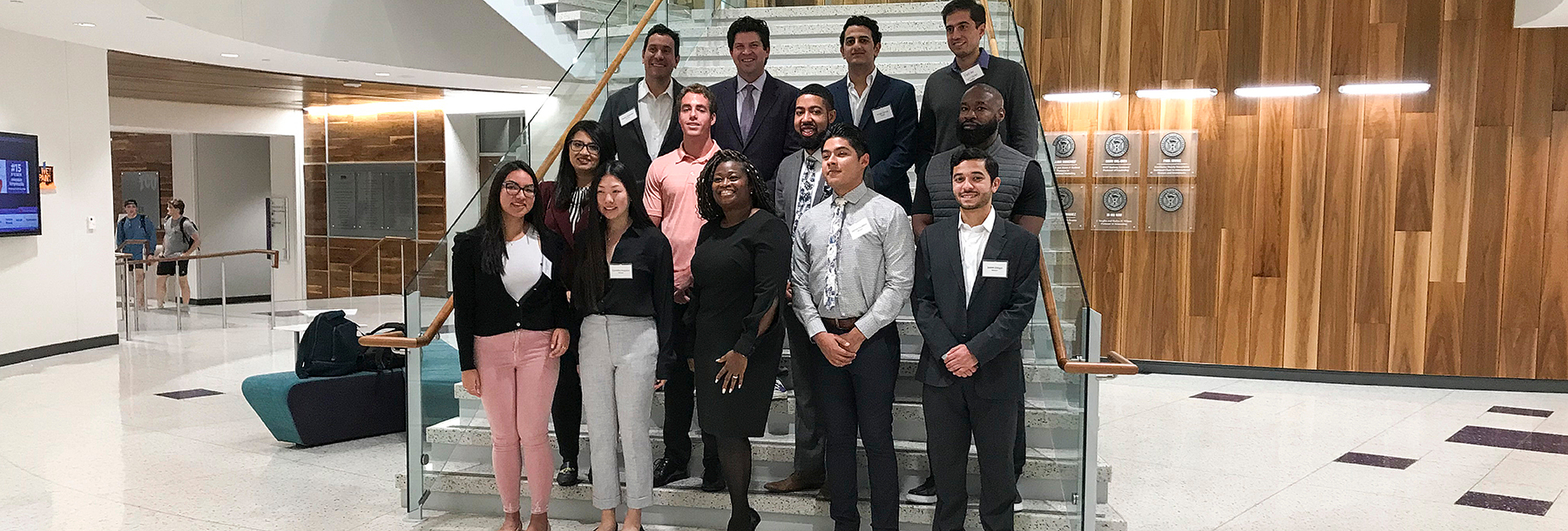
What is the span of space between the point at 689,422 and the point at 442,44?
6986 mm

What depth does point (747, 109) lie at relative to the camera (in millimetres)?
4801

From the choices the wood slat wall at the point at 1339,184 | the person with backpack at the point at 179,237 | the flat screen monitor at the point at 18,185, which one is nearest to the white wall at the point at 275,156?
the person with backpack at the point at 179,237

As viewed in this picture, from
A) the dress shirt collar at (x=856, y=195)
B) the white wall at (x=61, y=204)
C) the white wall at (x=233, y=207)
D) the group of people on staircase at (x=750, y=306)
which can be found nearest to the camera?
the group of people on staircase at (x=750, y=306)

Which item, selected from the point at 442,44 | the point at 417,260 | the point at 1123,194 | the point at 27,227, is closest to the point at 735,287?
the point at 1123,194

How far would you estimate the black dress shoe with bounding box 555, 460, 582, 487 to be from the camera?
4.63 metres

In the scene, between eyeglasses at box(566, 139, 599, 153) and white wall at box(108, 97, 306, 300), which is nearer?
eyeglasses at box(566, 139, 599, 153)

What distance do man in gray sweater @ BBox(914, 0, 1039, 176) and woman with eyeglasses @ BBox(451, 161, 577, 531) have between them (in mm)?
1660

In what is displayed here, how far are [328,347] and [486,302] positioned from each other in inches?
101

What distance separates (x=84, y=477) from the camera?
5.50 meters

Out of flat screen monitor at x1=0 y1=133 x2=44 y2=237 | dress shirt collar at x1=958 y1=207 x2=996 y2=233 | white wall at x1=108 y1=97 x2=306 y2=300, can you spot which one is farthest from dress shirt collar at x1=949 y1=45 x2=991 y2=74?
white wall at x1=108 y1=97 x2=306 y2=300

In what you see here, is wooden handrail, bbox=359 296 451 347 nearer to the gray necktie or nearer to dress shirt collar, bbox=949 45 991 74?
the gray necktie

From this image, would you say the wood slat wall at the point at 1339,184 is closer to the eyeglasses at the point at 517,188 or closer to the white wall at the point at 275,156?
the eyeglasses at the point at 517,188

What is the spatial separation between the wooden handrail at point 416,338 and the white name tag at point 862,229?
1.88 meters

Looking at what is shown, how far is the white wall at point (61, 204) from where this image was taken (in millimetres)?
9344
